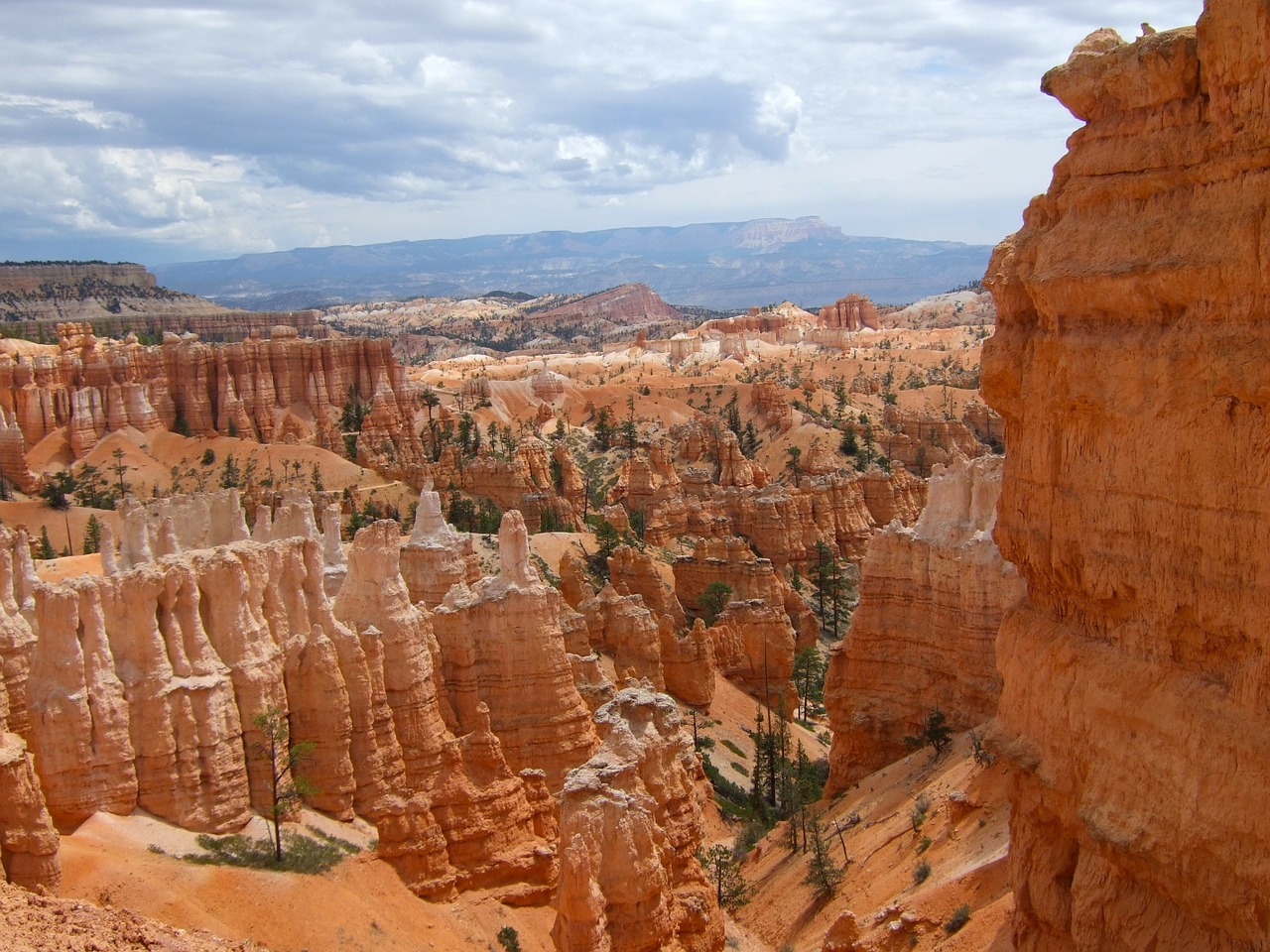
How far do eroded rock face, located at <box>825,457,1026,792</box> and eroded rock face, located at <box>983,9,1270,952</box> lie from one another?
1416 cm

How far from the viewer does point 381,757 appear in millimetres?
20703

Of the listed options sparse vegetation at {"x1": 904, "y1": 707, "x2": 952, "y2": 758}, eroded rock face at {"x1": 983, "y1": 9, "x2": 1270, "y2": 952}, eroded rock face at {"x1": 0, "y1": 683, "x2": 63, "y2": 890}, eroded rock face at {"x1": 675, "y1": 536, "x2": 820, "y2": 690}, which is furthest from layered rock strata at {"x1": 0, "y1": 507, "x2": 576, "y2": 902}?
eroded rock face at {"x1": 675, "y1": 536, "x2": 820, "y2": 690}

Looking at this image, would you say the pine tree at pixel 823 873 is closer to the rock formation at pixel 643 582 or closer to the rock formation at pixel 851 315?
the rock formation at pixel 643 582

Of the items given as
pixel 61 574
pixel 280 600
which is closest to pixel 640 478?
pixel 61 574

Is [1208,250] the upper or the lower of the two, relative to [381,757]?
upper

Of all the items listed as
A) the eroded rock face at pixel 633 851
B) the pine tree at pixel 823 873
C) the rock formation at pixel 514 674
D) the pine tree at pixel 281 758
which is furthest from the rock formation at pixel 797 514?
the pine tree at pixel 281 758

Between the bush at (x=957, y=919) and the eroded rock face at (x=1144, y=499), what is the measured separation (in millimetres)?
4232

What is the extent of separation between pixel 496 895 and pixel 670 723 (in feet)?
12.5

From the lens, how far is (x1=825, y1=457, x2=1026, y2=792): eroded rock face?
1014 inches

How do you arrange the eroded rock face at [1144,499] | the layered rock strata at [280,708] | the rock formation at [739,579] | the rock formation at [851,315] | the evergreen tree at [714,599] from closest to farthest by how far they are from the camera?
the eroded rock face at [1144,499], the layered rock strata at [280,708], the evergreen tree at [714,599], the rock formation at [739,579], the rock formation at [851,315]

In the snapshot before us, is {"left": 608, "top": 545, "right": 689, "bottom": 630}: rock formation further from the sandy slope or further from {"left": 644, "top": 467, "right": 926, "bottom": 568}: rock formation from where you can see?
the sandy slope

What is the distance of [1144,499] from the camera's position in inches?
392

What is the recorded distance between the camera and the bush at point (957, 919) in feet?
52.2

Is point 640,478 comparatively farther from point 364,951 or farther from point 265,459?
point 364,951
